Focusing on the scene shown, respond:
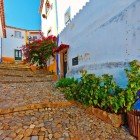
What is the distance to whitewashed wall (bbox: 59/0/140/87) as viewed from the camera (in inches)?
227

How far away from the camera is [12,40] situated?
30406 millimetres

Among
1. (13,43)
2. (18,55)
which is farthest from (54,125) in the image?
(18,55)

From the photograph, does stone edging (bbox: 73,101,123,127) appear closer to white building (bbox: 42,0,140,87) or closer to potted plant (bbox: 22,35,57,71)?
white building (bbox: 42,0,140,87)

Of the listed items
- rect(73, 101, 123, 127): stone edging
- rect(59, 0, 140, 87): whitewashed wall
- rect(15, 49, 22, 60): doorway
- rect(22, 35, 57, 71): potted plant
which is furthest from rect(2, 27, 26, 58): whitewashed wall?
rect(73, 101, 123, 127): stone edging

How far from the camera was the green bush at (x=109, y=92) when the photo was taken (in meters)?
5.02

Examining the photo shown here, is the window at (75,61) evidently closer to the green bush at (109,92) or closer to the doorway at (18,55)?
the green bush at (109,92)

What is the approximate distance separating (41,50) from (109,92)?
10736 mm

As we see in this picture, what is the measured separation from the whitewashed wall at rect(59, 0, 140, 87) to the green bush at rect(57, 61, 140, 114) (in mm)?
552

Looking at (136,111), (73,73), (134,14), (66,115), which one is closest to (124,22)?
(134,14)

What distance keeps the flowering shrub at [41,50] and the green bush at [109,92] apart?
8527mm

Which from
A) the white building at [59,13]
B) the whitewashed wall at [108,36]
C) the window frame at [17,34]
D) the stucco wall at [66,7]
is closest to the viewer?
the whitewashed wall at [108,36]

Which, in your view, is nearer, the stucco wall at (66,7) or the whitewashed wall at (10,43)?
the stucco wall at (66,7)

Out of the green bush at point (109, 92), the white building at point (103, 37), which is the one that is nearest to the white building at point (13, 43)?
the white building at point (103, 37)

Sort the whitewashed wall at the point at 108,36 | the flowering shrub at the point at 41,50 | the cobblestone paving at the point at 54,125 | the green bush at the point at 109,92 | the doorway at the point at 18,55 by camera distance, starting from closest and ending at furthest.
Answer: the cobblestone paving at the point at 54,125
the green bush at the point at 109,92
the whitewashed wall at the point at 108,36
the flowering shrub at the point at 41,50
the doorway at the point at 18,55
